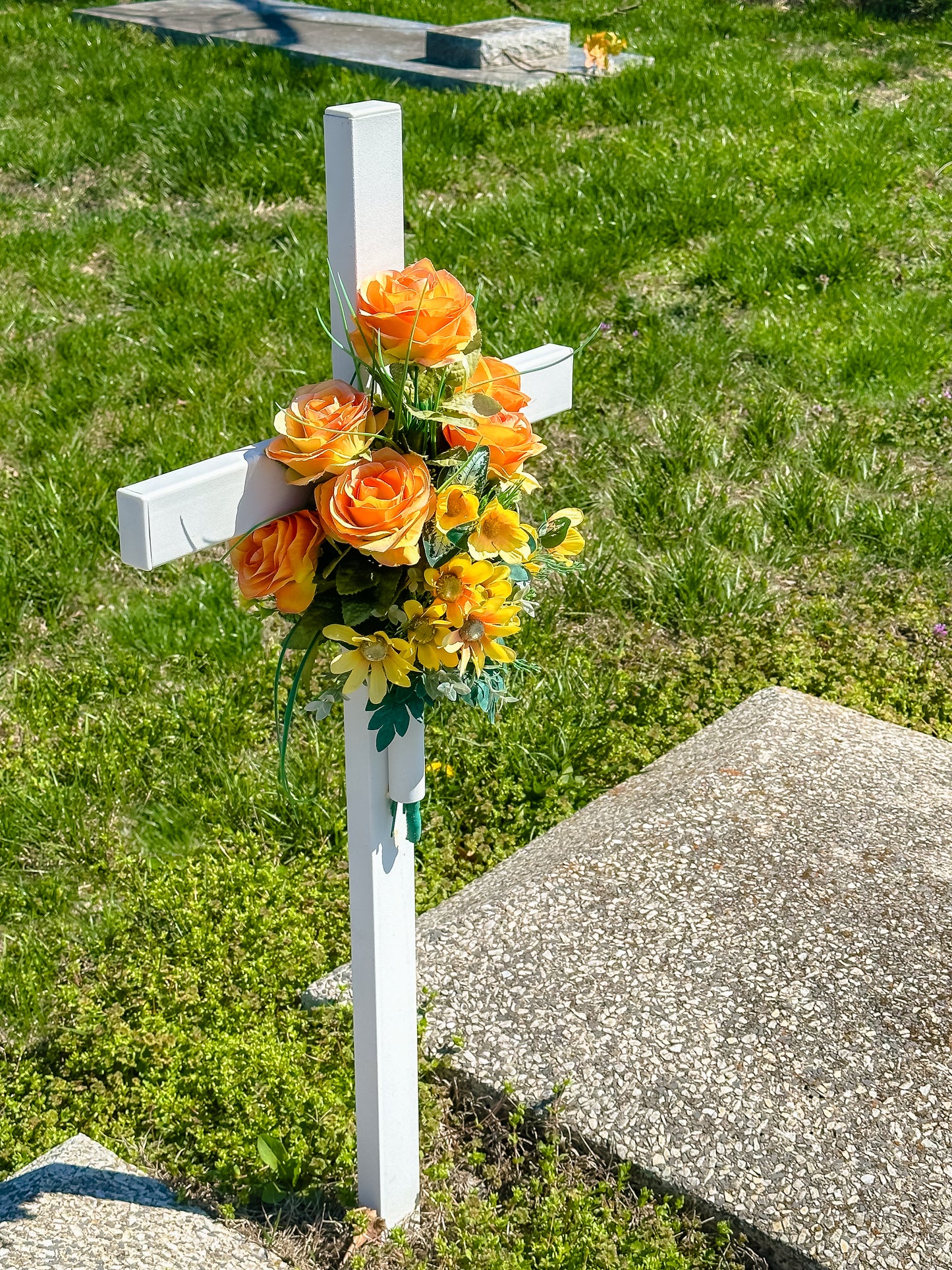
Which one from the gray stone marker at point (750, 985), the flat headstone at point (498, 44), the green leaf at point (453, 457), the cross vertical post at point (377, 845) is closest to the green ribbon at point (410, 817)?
the cross vertical post at point (377, 845)

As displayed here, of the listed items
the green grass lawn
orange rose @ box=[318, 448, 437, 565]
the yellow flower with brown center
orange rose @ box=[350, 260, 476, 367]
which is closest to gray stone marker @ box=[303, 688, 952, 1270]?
the green grass lawn

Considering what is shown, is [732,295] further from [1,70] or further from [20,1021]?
[1,70]

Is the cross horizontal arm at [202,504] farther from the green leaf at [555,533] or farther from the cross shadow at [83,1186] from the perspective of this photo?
the cross shadow at [83,1186]

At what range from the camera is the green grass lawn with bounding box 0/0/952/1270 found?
2537 millimetres

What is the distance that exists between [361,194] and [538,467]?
2831 millimetres

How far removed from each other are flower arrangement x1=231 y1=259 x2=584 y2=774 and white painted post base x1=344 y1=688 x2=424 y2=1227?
13 cm

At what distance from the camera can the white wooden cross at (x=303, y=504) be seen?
1589 mm

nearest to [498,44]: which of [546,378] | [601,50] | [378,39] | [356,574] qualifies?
[601,50]

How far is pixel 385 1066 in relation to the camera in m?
2.01

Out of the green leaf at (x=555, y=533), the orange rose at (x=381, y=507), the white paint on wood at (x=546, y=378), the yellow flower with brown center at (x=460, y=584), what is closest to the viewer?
the orange rose at (x=381, y=507)

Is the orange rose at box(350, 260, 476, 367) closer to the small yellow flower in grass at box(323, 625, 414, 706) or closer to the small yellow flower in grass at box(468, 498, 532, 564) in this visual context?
the small yellow flower in grass at box(468, 498, 532, 564)

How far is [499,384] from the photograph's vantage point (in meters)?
1.77

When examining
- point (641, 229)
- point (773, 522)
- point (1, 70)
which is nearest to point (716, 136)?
point (641, 229)

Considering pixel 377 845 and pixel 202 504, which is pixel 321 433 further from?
pixel 377 845
